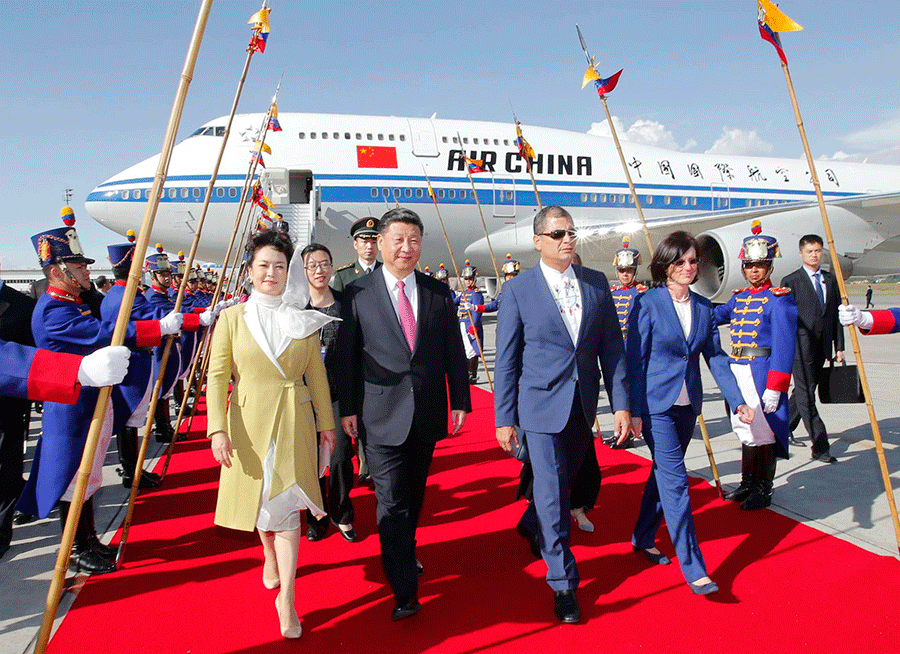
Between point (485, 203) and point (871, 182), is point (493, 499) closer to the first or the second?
point (485, 203)

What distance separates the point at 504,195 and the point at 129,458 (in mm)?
11084

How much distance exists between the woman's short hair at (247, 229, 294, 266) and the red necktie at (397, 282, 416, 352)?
544 millimetres

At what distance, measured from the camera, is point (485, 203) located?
14.0 m

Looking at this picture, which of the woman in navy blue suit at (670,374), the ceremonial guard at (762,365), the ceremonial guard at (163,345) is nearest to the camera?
the woman in navy blue suit at (670,374)

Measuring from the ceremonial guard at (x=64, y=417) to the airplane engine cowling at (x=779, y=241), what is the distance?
9.68m

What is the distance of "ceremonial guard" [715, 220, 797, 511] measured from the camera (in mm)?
3668

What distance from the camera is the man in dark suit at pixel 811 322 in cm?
488

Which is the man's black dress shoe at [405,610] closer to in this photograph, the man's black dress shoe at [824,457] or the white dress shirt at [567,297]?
the white dress shirt at [567,297]

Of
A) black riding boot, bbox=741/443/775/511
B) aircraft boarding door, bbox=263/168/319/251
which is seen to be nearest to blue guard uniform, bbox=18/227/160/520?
black riding boot, bbox=741/443/775/511

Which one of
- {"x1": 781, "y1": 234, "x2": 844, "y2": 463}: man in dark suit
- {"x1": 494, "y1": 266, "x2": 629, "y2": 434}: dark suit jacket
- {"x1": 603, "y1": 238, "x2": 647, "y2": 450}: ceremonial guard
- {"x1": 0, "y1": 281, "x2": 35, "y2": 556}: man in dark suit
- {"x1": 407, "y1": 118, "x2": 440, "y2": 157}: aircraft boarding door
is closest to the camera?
{"x1": 494, "y1": 266, "x2": 629, "y2": 434}: dark suit jacket

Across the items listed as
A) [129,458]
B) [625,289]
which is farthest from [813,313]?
[129,458]

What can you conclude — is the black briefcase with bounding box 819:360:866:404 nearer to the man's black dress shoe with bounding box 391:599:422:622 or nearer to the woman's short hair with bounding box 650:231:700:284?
→ the woman's short hair with bounding box 650:231:700:284

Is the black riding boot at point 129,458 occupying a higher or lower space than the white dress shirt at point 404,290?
lower

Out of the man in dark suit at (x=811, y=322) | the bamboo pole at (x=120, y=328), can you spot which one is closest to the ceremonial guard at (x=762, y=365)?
the man in dark suit at (x=811, y=322)
